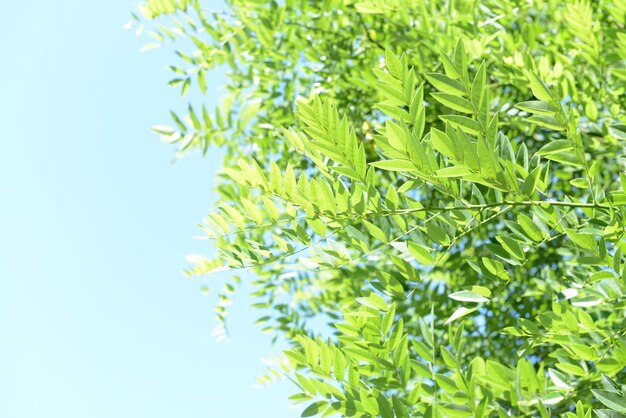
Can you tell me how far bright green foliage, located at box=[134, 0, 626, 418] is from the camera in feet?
2.35

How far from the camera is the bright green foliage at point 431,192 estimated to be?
2.35 ft

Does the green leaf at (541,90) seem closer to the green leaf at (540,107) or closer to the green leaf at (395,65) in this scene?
the green leaf at (540,107)

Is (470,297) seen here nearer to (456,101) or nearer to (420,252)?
(420,252)

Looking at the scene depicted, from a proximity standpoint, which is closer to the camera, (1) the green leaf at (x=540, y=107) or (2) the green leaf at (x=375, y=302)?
(1) the green leaf at (x=540, y=107)

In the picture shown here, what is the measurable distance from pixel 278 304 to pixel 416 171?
162 cm

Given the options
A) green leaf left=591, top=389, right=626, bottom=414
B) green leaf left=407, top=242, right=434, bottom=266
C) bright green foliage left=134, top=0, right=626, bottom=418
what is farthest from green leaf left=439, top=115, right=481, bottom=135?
green leaf left=591, top=389, right=626, bottom=414

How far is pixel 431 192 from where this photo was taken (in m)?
2.11

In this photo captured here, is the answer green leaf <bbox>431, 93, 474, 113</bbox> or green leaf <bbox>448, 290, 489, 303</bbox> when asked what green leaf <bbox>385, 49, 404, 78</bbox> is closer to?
green leaf <bbox>431, 93, 474, 113</bbox>

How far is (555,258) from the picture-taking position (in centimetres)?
202

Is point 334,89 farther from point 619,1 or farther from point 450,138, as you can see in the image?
point 450,138

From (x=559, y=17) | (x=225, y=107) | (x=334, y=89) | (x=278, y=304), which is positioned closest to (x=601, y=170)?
(x=559, y=17)

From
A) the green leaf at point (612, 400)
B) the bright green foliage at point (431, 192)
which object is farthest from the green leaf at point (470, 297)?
the green leaf at point (612, 400)

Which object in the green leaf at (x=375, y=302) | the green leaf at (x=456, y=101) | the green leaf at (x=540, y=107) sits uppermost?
the green leaf at (x=456, y=101)

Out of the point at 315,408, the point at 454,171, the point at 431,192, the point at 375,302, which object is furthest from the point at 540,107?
the point at 431,192
